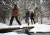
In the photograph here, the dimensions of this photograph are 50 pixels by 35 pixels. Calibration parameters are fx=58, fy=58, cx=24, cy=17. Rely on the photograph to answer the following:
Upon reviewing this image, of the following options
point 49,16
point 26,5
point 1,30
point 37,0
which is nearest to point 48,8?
point 49,16

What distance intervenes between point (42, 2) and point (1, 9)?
22.3 ft

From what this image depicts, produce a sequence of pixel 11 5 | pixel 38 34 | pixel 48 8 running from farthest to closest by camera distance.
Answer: pixel 48 8
pixel 11 5
pixel 38 34

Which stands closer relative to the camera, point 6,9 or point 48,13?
point 6,9

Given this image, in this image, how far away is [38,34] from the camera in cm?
251

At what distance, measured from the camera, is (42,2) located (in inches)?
392

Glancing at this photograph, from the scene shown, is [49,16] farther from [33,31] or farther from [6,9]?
[33,31]

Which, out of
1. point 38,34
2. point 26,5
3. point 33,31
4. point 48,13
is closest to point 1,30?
point 33,31

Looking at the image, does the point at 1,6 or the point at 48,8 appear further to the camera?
the point at 48,8

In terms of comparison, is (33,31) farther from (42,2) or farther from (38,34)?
(42,2)

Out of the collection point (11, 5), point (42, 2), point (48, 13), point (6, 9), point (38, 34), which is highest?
point (42, 2)

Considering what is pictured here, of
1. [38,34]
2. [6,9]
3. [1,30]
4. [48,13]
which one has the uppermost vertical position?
[6,9]

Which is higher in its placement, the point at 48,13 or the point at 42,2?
the point at 42,2

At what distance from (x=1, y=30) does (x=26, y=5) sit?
7.91m

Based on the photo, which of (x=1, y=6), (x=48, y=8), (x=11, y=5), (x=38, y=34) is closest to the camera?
(x=38, y=34)
